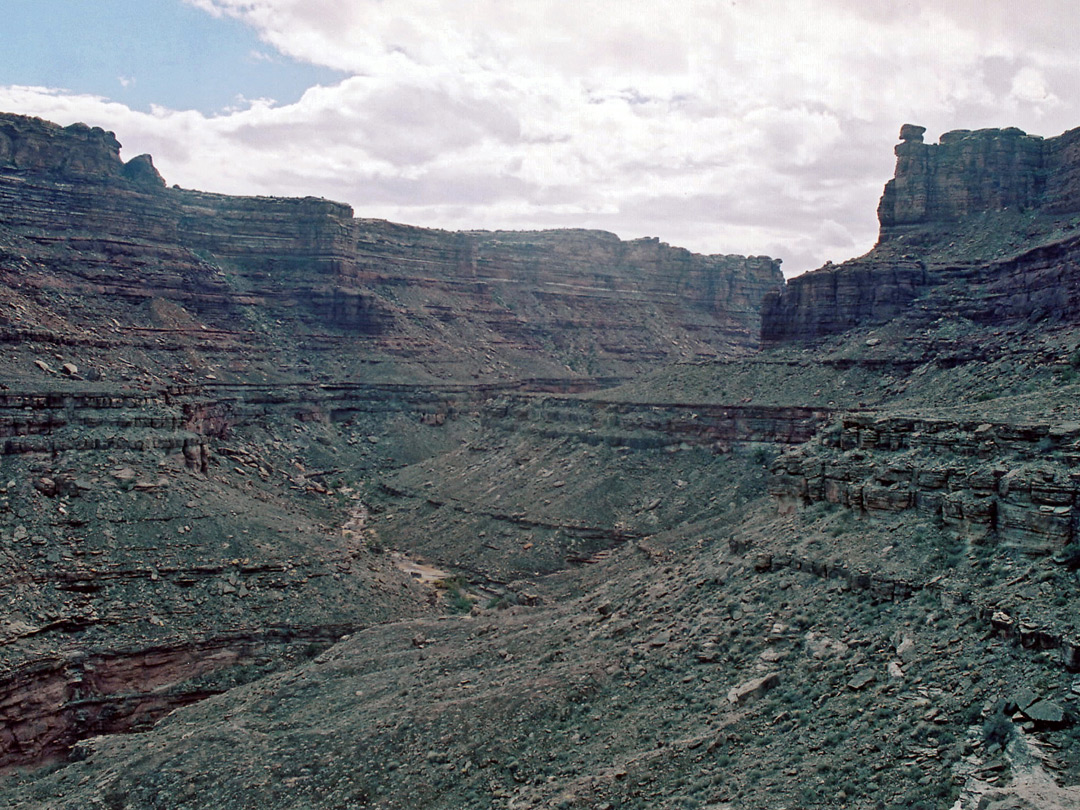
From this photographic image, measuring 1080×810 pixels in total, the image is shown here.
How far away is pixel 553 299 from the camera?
4247 inches

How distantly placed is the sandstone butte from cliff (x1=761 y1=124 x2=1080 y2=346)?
23cm

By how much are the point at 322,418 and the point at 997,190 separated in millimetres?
45946

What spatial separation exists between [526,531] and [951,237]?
30.1 m

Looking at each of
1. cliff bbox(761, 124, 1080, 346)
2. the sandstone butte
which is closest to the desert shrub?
the sandstone butte

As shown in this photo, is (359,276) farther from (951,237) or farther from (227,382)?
(951,237)

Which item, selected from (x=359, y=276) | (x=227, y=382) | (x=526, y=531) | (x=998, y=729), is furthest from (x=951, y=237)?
(x=359, y=276)

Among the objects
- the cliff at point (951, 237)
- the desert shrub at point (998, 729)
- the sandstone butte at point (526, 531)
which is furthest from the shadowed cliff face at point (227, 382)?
the cliff at point (951, 237)

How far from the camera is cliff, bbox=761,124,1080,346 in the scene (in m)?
49.9

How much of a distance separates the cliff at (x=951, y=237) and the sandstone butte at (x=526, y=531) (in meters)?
0.23

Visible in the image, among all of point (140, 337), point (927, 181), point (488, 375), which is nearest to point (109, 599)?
point (140, 337)

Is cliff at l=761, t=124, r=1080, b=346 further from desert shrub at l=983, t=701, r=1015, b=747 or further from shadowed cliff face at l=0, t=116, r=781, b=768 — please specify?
desert shrub at l=983, t=701, r=1015, b=747

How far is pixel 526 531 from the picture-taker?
45719 millimetres

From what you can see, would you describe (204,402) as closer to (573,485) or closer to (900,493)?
(573,485)

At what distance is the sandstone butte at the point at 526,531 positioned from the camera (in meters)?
15.6
